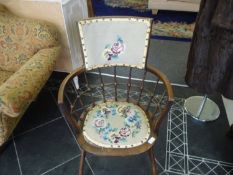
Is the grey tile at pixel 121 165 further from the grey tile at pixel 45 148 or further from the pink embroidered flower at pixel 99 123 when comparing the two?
the pink embroidered flower at pixel 99 123

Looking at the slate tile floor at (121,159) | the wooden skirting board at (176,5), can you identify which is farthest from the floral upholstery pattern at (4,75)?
the wooden skirting board at (176,5)

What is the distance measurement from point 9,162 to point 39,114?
1.40 feet

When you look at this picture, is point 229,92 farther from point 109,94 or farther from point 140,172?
point 109,94

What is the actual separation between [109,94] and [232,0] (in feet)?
3.88

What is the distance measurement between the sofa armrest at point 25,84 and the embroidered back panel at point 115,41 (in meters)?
0.31

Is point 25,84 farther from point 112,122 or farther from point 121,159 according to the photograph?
point 121,159

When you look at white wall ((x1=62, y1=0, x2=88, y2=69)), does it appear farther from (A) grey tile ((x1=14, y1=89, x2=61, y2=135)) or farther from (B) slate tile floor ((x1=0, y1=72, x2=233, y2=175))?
(B) slate tile floor ((x1=0, y1=72, x2=233, y2=175))

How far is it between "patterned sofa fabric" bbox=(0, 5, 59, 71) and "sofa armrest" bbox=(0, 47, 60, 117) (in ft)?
0.25

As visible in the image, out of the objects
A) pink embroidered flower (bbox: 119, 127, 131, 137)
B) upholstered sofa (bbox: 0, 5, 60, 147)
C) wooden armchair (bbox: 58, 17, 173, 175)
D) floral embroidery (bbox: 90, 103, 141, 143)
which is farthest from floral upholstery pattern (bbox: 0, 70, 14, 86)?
pink embroidered flower (bbox: 119, 127, 131, 137)

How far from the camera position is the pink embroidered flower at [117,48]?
1.15 meters

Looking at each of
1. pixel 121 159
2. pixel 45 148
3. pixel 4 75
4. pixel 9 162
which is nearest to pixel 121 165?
pixel 121 159

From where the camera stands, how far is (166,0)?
2.97 m

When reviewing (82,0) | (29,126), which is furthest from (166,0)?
(29,126)

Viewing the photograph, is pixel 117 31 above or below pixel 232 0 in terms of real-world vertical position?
below
